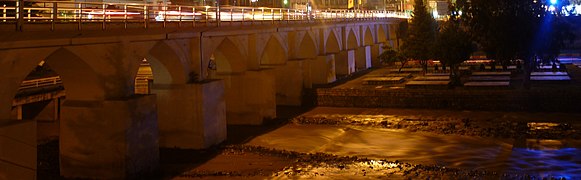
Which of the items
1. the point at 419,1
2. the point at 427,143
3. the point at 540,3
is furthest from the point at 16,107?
the point at 419,1

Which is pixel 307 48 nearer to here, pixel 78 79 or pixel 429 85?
pixel 429 85

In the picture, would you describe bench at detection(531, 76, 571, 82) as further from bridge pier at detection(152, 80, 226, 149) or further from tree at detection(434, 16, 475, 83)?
bridge pier at detection(152, 80, 226, 149)

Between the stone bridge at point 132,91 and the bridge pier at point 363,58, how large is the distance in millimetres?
23267

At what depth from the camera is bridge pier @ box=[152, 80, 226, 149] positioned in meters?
25.3

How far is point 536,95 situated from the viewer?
113ft

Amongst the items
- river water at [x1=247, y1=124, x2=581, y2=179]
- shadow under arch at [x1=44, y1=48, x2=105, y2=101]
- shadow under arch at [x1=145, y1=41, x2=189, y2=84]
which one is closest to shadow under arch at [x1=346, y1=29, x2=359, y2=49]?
river water at [x1=247, y1=124, x2=581, y2=179]

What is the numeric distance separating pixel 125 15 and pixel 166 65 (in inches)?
149

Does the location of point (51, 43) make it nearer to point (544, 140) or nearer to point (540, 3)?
point (544, 140)

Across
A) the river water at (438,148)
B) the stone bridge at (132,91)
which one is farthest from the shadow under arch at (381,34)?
the river water at (438,148)

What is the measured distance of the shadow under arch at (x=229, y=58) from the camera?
30.9 metres

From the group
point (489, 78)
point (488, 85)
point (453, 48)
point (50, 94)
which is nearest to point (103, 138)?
point (50, 94)

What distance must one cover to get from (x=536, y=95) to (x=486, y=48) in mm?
4382

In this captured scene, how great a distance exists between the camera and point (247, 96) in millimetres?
32750

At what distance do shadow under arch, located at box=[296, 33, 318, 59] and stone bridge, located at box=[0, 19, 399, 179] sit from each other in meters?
5.22
